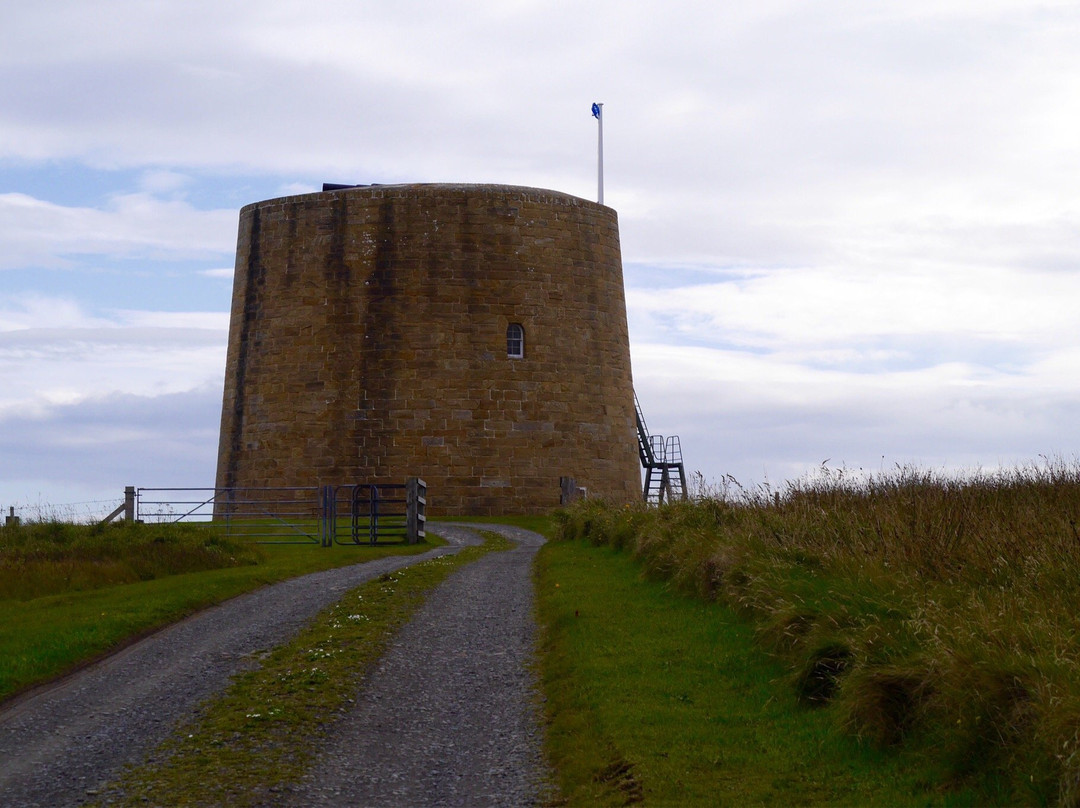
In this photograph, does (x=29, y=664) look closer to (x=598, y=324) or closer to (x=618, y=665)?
(x=618, y=665)

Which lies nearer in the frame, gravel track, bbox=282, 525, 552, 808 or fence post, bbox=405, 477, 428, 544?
gravel track, bbox=282, 525, 552, 808

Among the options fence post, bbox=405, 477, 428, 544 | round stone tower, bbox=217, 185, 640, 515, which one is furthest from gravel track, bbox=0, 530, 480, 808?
round stone tower, bbox=217, 185, 640, 515

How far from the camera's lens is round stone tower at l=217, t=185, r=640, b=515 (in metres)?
36.2

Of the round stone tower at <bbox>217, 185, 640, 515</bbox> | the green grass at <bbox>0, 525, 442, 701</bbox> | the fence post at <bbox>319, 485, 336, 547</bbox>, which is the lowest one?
the green grass at <bbox>0, 525, 442, 701</bbox>

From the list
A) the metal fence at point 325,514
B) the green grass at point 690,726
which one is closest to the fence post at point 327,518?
the metal fence at point 325,514

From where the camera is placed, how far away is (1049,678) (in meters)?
6.82

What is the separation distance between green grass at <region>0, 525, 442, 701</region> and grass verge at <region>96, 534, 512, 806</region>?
208cm

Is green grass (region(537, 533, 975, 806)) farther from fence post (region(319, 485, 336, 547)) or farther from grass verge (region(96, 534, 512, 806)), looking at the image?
fence post (region(319, 485, 336, 547))

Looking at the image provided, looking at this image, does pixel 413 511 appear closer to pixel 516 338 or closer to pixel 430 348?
pixel 430 348

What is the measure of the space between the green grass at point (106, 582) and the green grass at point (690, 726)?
15.9 feet

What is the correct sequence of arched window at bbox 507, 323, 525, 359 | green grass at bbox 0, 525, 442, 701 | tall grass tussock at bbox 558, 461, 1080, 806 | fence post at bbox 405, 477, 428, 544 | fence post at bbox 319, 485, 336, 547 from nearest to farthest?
tall grass tussock at bbox 558, 461, 1080, 806 → green grass at bbox 0, 525, 442, 701 → fence post at bbox 319, 485, 336, 547 → fence post at bbox 405, 477, 428, 544 → arched window at bbox 507, 323, 525, 359

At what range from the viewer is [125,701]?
1035 cm

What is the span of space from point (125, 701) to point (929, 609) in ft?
21.9

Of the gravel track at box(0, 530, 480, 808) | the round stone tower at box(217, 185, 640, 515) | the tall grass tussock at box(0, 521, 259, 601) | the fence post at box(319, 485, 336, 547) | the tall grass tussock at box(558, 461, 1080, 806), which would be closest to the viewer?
the tall grass tussock at box(558, 461, 1080, 806)
